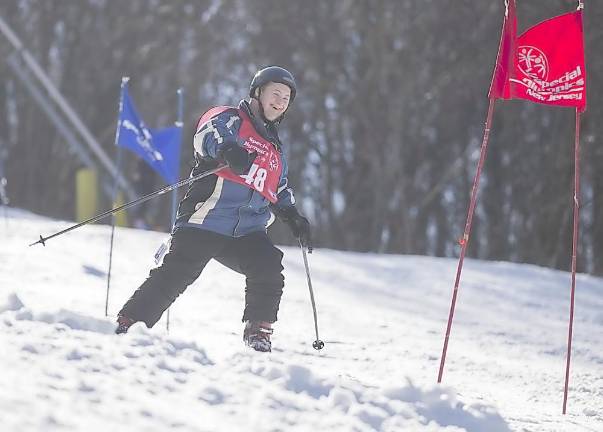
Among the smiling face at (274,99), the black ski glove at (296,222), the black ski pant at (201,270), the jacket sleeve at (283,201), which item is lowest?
the black ski pant at (201,270)

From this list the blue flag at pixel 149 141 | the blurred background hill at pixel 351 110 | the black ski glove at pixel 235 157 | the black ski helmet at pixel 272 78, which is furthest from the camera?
the blurred background hill at pixel 351 110

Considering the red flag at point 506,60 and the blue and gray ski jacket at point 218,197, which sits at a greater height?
the red flag at point 506,60

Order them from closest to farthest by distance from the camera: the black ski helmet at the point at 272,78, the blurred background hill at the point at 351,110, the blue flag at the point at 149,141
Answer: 1. the black ski helmet at the point at 272,78
2. the blue flag at the point at 149,141
3. the blurred background hill at the point at 351,110

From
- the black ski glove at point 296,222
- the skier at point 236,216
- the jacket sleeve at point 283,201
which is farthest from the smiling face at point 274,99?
the black ski glove at point 296,222

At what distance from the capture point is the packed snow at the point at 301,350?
2.71 meters

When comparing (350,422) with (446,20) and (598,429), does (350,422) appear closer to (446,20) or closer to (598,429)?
(598,429)

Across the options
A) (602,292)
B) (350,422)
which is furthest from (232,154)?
(602,292)

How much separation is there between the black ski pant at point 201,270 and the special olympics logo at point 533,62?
1523mm

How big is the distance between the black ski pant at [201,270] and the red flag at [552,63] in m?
1.49

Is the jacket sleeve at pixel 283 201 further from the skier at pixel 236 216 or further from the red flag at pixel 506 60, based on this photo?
the red flag at pixel 506 60

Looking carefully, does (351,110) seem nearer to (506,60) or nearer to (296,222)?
(296,222)

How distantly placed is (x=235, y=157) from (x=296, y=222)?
732mm

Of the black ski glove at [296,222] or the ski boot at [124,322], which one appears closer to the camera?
the ski boot at [124,322]

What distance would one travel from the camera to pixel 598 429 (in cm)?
354
